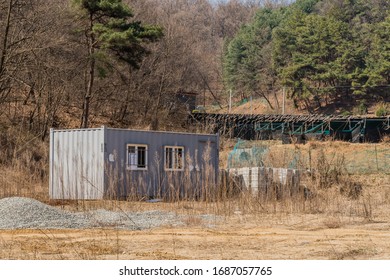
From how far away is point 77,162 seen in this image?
21844 mm

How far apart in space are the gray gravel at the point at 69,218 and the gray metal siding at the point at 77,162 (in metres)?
4.11

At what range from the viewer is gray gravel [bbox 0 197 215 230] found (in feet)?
49.6

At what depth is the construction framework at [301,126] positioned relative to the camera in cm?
4744

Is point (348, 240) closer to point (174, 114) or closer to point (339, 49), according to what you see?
point (174, 114)

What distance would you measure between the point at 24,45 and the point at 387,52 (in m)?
39.2

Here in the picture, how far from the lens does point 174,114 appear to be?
4891 centimetres

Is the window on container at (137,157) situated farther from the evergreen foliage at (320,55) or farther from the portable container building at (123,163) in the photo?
the evergreen foliage at (320,55)

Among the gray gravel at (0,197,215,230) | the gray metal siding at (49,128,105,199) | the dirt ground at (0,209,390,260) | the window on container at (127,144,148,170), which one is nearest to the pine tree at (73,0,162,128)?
the gray metal siding at (49,128,105,199)

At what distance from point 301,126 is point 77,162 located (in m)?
27.3

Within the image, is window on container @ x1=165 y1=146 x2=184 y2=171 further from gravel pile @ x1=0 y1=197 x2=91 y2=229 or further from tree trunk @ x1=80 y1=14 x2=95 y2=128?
tree trunk @ x1=80 y1=14 x2=95 y2=128

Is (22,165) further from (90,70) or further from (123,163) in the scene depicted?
(90,70)

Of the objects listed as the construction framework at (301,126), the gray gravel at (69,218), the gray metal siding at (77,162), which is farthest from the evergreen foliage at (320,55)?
the gray gravel at (69,218)
